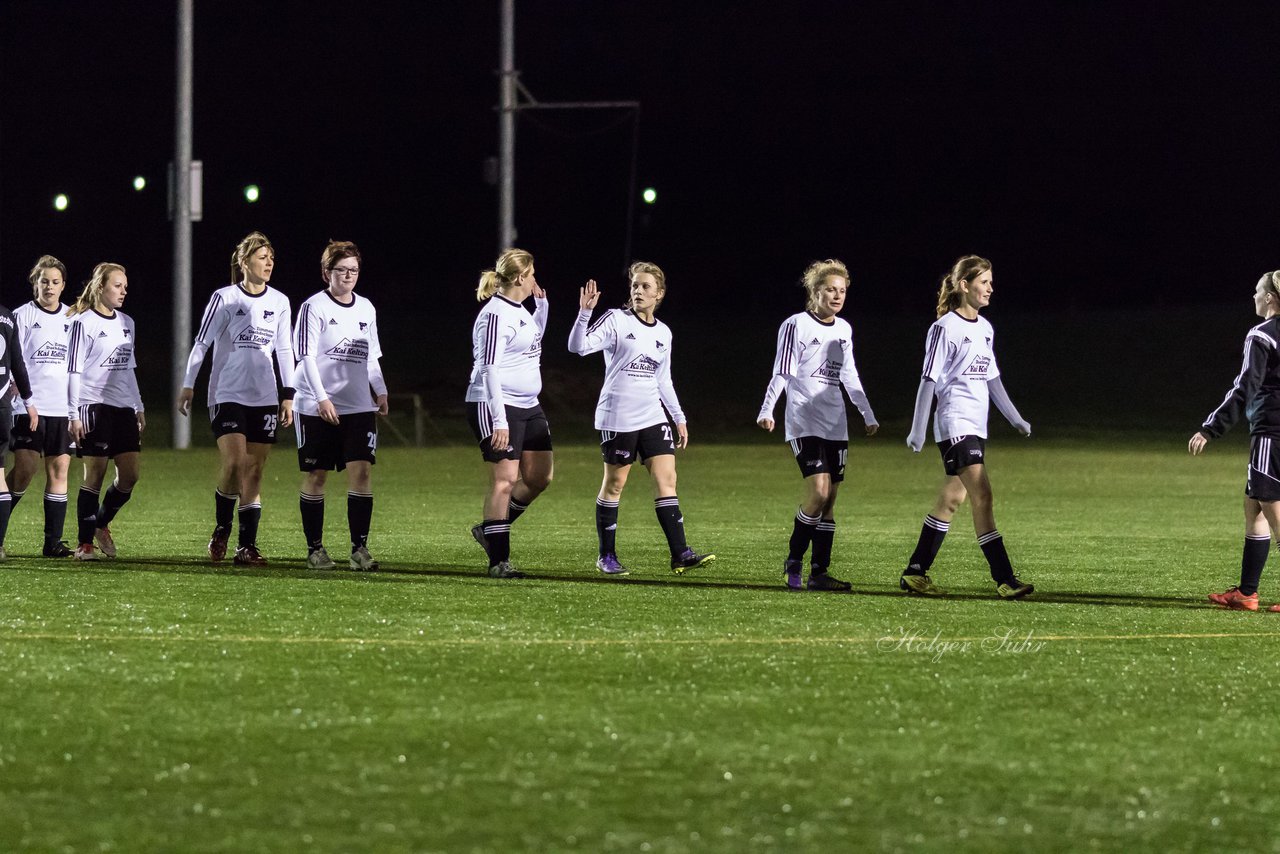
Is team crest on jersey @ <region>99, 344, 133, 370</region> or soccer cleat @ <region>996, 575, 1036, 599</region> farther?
team crest on jersey @ <region>99, 344, 133, 370</region>

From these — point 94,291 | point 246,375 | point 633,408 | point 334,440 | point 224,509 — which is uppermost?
point 94,291

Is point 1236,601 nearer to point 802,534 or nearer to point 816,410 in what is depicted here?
point 802,534

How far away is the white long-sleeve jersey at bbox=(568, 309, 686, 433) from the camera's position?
10812mm

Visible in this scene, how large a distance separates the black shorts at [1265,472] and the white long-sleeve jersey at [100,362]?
6579mm

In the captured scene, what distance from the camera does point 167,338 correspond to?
5834cm

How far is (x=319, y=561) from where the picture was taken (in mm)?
10766

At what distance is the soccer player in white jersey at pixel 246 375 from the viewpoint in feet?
35.6

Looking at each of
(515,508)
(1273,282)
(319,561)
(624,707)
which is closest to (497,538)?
(515,508)

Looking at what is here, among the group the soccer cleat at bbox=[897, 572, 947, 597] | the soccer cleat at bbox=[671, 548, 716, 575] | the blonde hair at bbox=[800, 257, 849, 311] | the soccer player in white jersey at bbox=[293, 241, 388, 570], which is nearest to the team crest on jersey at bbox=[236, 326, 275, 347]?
the soccer player in white jersey at bbox=[293, 241, 388, 570]

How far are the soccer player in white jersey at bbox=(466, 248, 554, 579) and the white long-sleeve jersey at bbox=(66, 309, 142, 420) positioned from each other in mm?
2475

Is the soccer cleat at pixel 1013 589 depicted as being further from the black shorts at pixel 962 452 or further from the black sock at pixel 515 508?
the black sock at pixel 515 508

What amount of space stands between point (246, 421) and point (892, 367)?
4728cm

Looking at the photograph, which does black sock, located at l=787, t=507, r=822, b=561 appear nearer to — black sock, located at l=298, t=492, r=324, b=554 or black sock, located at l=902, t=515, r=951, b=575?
black sock, located at l=902, t=515, r=951, b=575

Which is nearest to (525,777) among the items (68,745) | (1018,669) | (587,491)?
(68,745)
